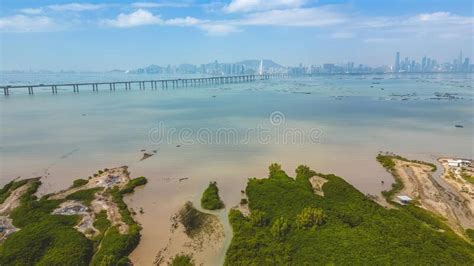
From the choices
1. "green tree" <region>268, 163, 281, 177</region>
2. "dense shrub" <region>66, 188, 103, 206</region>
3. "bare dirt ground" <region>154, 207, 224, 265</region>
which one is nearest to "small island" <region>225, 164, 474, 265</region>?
"bare dirt ground" <region>154, 207, 224, 265</region>

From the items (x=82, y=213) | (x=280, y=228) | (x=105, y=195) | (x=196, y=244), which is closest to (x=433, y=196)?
(x=280, y=228)

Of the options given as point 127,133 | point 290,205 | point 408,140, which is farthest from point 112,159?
point 408,140

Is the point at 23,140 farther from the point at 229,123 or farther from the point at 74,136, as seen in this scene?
the point at 229,123

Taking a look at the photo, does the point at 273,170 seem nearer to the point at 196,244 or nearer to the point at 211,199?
the point at 211,199

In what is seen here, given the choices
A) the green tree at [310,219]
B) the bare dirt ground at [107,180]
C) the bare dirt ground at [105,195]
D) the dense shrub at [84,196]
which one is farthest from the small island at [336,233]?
the bare dirt ground at [107,180]

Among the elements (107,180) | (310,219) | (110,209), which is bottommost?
(110,209)

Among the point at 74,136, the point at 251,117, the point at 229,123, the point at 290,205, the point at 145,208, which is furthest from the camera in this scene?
the point at 251,117

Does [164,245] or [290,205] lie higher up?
[290,205]
